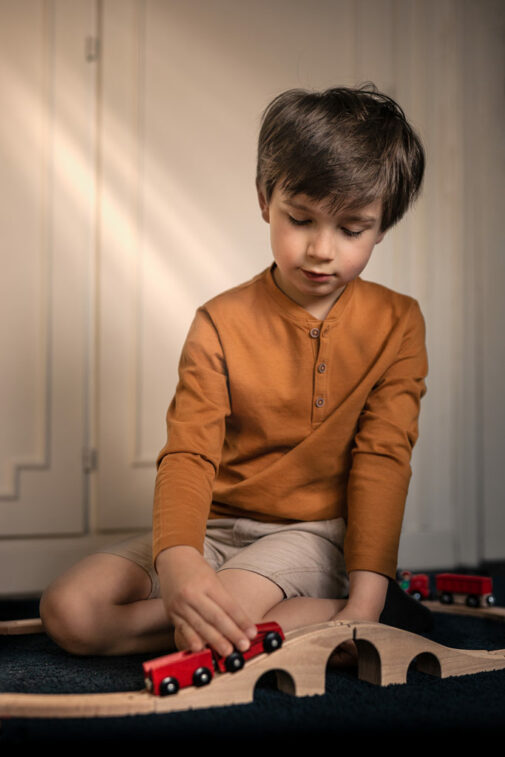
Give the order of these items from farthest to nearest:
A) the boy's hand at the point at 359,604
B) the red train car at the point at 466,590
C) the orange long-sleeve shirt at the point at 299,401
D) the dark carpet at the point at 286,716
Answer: the red train car at the point at 466,590 → the orange long-sleeve shirt at the point at 299,401 → the boy's hand at the point at 359,604 → the dark carpet at the point at 286,716

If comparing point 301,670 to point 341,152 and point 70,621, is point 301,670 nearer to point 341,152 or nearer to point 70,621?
point 70,621

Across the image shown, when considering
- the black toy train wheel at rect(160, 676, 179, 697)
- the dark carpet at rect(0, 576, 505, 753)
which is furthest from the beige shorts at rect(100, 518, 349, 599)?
the black toy train wheel at rect(160, 676, 179, 697)

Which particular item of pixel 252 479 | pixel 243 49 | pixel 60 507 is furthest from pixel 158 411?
pixel 243 49

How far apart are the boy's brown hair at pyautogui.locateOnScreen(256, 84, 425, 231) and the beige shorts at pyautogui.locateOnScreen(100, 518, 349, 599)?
0.36 m

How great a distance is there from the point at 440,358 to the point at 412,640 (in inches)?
36.1

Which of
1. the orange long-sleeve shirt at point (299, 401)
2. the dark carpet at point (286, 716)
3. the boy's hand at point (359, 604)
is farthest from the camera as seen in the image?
the orange long-sleeve shirt at point (299, 401)

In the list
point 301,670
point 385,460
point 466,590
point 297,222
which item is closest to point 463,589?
point 466,590

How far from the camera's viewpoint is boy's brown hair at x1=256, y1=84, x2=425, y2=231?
0.82 meters

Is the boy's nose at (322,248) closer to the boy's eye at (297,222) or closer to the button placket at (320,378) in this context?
the boy's eye at (297,222)

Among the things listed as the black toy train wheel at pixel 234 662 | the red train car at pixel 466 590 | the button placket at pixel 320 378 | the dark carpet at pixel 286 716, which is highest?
the button placket at pixel 320 378

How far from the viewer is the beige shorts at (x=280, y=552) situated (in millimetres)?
847

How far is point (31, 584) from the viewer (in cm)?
134

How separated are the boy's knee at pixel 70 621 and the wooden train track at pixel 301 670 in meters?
0.20

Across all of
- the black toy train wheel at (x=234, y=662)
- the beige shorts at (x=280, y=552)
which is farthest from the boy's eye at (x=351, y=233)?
the black toy train wheel at (x=234, y=662)
